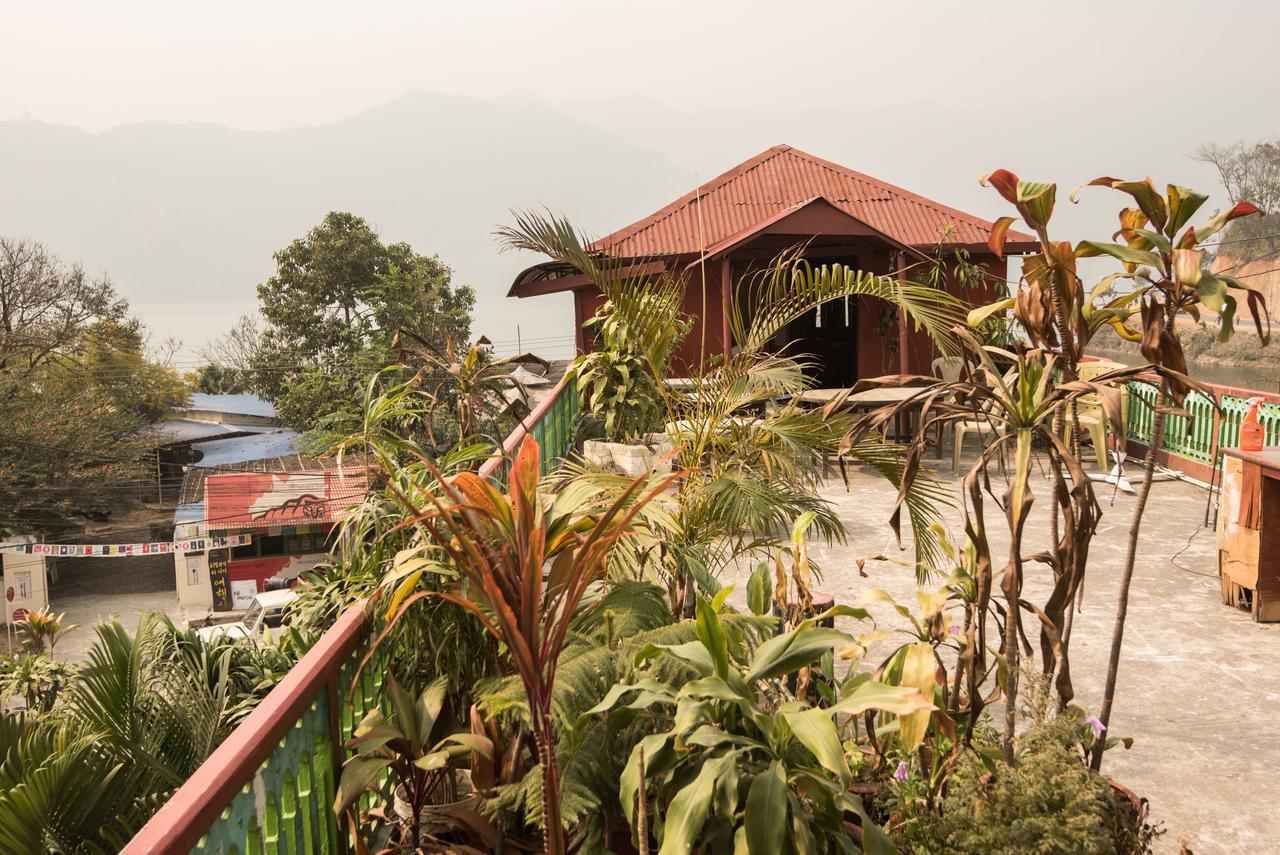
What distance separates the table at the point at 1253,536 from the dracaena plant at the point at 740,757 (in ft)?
12.9

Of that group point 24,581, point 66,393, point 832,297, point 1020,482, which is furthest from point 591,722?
point 66,393

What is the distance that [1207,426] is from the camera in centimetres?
958

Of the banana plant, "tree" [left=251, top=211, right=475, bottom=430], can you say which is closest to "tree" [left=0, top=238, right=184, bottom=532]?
"tree" [left=251, top=211, right=475, bottom=430]

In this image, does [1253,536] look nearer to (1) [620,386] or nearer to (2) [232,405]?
(1) [620,386]

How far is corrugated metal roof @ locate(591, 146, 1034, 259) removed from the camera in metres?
13.4

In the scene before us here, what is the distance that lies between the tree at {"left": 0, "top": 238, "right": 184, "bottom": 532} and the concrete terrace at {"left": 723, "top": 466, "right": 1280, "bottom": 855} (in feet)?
100

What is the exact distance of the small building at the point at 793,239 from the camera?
11797 millimetres

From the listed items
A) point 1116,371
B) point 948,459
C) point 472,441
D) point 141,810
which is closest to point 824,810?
point 1116,371

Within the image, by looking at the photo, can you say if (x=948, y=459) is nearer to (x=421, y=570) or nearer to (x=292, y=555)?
(x=421, y=570)

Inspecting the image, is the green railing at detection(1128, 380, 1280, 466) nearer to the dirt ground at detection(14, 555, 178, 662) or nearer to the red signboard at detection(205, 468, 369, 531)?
the red signboard at detection(205, 468, 369, 531)

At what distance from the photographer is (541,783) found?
238cm

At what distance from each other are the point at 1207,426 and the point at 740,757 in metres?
8.99

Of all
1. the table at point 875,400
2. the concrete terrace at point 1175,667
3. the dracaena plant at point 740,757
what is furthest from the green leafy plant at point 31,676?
the table at point 875,400

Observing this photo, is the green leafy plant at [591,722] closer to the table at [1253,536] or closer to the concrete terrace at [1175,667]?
the concrete terrace at [1175,667]
